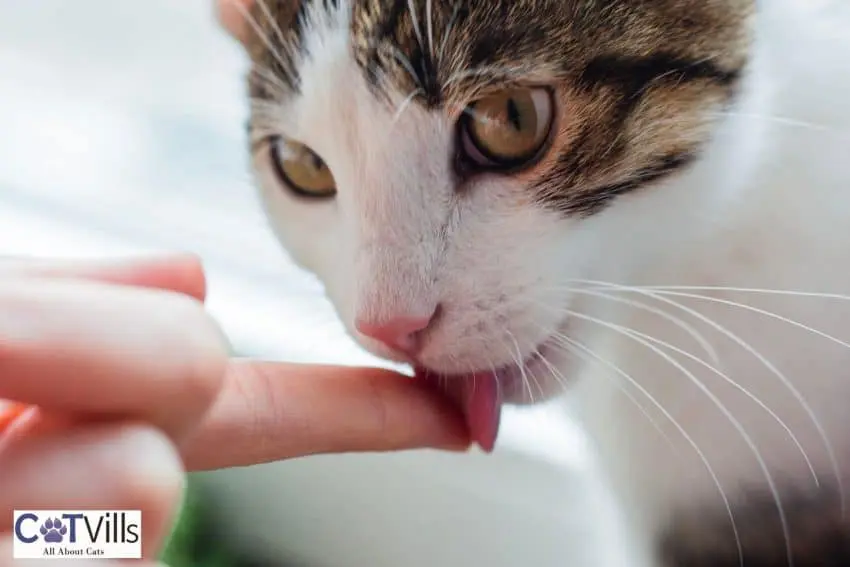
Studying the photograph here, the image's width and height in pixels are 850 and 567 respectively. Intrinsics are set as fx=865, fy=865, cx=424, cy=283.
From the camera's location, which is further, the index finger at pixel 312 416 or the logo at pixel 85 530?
the index finger at pixel 312 416

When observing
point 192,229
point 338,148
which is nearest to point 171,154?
point 192,229

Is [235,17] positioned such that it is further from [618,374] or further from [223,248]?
[223,248]

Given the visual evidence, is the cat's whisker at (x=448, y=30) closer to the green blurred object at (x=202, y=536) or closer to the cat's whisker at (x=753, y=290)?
the cat's whisker at (x=753, y=290)

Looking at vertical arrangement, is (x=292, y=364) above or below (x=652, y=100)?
below

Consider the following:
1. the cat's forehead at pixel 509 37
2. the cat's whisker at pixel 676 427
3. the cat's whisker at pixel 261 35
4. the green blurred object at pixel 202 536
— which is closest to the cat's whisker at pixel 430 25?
the cat's forehead at pixel 509 37

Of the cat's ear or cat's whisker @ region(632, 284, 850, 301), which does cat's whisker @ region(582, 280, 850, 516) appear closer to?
cat's whisker @ region(632, 284, 850, 301)

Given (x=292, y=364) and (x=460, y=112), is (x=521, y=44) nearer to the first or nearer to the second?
(x=460, y=112)
